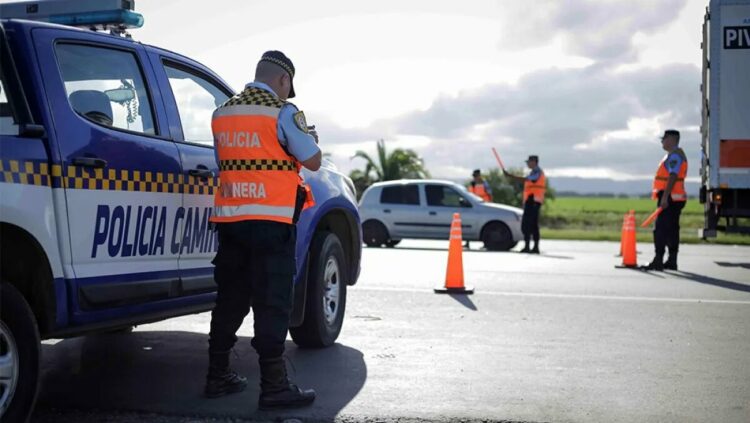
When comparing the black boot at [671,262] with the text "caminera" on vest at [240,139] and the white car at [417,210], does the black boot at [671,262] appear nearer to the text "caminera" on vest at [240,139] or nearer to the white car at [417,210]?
the white car at [417,210]

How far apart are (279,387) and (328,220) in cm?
237

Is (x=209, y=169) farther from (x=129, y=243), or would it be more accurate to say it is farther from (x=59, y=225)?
(x=59, y=225)

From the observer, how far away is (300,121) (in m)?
4.91

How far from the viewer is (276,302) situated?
492 centimetres

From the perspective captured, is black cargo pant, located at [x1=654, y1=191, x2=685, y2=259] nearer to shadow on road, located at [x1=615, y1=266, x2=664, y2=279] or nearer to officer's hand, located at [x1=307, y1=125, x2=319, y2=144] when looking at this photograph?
shadow on road, located at [x1=615, y1=266, x2=664, y2=279]

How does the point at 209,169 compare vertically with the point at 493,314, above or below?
above

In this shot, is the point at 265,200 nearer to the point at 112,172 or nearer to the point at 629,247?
the point at 112,172

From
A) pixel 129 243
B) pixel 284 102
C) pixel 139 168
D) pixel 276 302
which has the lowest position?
pixel 276 302

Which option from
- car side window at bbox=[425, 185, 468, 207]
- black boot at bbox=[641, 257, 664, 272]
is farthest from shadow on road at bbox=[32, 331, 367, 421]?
car side window at bbox=[425, 185, 468, 207]

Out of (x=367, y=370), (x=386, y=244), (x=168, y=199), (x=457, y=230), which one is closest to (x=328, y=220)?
(x=367, y=370)

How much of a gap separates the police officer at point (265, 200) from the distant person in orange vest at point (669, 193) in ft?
31.4

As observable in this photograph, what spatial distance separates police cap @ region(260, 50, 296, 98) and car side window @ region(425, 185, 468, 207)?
16.0 meters

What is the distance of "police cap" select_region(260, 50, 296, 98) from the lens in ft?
16.7

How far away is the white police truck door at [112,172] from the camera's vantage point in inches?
179
